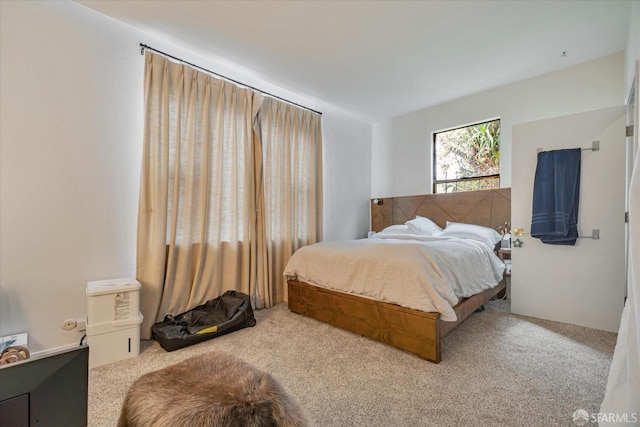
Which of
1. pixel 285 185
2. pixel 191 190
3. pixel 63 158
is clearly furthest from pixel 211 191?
pixel 63 158

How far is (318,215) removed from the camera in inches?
153

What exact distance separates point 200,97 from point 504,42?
9.79 ft

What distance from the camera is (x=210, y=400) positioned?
2.72 ft

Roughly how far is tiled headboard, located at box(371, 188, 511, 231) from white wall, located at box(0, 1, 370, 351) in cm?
Answer: 364

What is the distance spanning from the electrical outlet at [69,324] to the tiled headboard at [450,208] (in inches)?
160

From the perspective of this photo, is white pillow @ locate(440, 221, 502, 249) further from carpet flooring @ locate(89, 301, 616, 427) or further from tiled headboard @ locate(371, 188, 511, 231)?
carpet flooring @ locate(89, 301, 616, 427)

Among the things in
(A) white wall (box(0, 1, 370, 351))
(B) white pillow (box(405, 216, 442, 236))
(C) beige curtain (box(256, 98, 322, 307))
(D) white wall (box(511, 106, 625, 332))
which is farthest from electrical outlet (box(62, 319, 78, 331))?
(D) white wall (box(511, 106, 625, 332))

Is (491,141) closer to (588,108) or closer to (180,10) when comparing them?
(588,108)

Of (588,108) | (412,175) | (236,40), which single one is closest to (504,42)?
(588,108)

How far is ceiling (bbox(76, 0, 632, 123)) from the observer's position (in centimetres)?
217

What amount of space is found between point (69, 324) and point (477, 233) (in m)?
3.92

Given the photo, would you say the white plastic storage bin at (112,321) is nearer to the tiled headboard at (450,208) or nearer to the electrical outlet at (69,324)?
the electrical outlet at (69,324)

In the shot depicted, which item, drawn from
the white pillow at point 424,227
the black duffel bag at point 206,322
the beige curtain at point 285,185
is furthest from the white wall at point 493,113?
the black duffel bag at point 206,322

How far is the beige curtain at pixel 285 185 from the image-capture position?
327 cm
